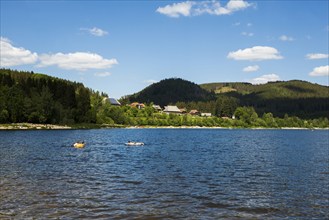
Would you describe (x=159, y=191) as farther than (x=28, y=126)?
No

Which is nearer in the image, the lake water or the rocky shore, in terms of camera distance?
the lake water

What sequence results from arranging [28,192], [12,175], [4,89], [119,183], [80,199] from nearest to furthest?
[80,199] → [28,192] → [119,183] → [12,175] → [4,89]

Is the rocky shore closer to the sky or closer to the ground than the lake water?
closer to the sky

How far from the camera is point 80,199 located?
2841 cm

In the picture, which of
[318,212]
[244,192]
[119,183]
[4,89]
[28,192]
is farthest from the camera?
[4,89]

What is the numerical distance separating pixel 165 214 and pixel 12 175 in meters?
22.6

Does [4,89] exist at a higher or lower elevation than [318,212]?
higher

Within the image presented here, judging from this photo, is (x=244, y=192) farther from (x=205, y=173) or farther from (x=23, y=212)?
(x=23, y=212)

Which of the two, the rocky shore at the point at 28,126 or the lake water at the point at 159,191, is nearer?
the lake water at the point at 159,191

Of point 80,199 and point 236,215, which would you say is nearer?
point 236,215

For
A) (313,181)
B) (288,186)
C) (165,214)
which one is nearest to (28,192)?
(165,214)

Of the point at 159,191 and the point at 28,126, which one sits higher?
the point at 28,126

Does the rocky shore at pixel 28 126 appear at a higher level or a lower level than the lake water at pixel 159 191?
higher

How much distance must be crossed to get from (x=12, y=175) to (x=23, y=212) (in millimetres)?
17193
